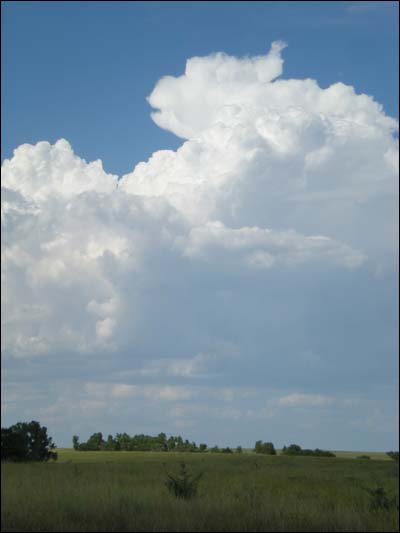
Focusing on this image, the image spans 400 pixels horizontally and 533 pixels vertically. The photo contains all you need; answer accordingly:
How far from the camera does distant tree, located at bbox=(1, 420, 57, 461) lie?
29.8 ft

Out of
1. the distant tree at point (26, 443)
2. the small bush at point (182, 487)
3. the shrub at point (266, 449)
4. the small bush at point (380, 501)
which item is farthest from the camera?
the shrub at point (266, 449)

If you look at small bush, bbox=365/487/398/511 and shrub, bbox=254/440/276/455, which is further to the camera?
shrub, bbox=254/440/276/455

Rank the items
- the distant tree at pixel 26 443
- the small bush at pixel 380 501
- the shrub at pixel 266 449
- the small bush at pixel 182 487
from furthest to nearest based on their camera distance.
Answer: the shrub at pixel 266 449 < the small bush at pixel 380 501 < the small bush at pixel 182 487 < the distant tree at pixel 26 443

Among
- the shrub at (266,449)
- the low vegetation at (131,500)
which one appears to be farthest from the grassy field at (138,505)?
the shrub at (266,449)

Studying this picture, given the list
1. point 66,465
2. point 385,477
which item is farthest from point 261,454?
point 66,465

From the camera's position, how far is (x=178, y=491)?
54.4 feet

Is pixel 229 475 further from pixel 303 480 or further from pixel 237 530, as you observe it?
pixel 237 530

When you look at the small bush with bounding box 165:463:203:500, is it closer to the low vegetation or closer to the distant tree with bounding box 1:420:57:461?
the low vegetation

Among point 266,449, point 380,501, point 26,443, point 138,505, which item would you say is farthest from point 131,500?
point 266,449

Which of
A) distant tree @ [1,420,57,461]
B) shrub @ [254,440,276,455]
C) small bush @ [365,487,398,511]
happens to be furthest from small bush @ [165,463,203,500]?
shrub @ [254,440,276,455]

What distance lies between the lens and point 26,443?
370 inches

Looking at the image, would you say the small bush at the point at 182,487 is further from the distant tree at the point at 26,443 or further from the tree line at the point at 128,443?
the distant tree at the point at 26,443

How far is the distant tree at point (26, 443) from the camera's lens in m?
9.07

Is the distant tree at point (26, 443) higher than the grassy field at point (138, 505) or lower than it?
higher
